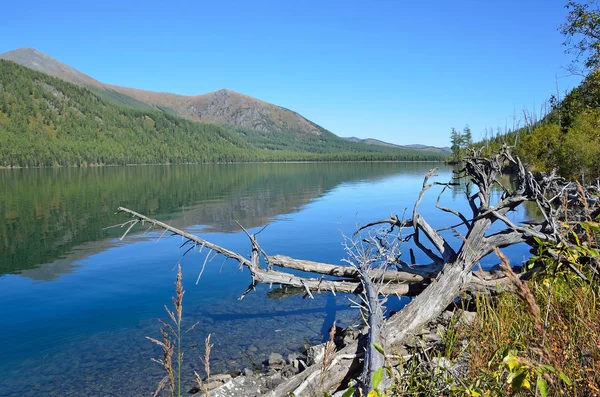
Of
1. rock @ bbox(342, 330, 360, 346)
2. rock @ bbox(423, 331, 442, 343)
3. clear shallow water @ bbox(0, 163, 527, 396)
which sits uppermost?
rock @ bbox(423, 331, 442, 343)

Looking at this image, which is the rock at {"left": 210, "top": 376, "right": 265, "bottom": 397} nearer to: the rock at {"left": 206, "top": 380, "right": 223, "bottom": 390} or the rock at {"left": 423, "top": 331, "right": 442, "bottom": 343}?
the rock at {"left": 206, "top": 380, "right": 223, "bottom": 390}

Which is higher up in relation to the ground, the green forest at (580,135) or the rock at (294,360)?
the green forest at (580,135)

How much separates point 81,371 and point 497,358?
26.4ft

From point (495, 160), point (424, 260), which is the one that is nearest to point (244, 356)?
point (495, 160)

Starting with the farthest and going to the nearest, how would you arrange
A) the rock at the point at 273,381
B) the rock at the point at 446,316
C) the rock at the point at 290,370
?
the rock at the point at 290,370, the rock at the point at 446,316, the rock at the point at 273,381

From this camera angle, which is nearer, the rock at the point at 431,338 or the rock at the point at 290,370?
the rock at the point at 431,338

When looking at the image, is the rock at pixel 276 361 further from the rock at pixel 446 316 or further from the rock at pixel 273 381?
the rock at pixel 446 316

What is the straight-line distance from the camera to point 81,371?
848 cm

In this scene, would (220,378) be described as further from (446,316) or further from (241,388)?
(446,316)

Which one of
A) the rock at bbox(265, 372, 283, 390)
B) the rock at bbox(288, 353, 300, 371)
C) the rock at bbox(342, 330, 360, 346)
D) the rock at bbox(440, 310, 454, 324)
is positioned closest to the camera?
the rock at bbox(265, 372, 283, 390)

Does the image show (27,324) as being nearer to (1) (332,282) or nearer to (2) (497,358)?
(1) (332,282)

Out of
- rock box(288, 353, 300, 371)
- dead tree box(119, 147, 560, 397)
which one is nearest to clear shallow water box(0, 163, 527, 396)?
rock box(288, 353, 300, 371)

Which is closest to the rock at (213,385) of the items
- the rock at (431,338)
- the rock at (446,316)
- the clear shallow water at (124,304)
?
the clear shallow water at (124,304)

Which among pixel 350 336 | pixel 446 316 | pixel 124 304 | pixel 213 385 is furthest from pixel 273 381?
pixel 124 304
